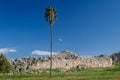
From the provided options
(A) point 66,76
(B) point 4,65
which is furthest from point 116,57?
(A) point 66,76

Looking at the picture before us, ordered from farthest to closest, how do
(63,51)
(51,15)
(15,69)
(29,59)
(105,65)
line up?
(63,51)
(105,65)
(29,59)
(15,69)
(51,15)

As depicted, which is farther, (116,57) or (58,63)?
(116,57)

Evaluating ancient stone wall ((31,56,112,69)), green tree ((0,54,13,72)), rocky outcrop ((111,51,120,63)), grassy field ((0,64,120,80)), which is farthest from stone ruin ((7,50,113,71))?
rocky outcrop ((111,51,120,63))

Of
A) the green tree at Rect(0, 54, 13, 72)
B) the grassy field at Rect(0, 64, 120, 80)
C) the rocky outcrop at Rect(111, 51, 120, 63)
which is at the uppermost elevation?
the rocky outcrop at Rect(111, 51, 120, 63)

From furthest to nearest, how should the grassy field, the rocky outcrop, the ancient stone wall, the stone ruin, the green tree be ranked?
the rocky outcrop < the ancient stone wall < the stone ruin < the green tree < the grassy field

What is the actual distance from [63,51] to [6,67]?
39786 millimetres

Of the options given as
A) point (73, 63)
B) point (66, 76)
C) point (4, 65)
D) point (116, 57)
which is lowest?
point (66, 76)

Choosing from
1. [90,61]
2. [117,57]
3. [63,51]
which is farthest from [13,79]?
[117,57]

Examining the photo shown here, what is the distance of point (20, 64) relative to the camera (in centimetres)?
8750

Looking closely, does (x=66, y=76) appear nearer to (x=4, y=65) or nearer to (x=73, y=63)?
(x=4, y=65)

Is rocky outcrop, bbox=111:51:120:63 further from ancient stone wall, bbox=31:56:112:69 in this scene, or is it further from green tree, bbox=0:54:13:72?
green tree, bbox=0:54:13:72

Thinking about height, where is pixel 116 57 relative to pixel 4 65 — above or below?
above

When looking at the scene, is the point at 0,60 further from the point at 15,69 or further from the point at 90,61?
the point at 90,61

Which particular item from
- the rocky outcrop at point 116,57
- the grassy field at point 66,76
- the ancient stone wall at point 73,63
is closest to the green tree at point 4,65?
the ancient stone wall at point 73,63
